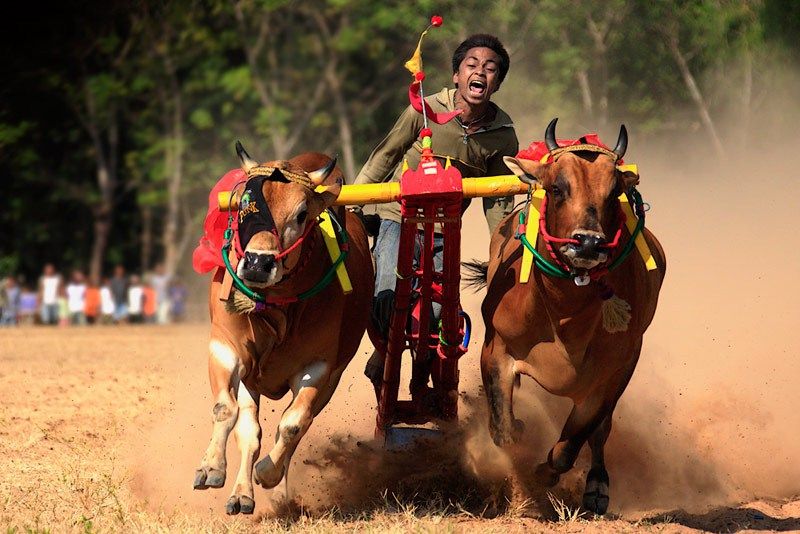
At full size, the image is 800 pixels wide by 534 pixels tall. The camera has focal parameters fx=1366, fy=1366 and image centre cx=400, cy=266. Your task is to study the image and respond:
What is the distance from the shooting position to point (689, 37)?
27.8 m

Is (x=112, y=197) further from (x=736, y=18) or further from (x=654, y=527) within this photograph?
(x=654, y=527)

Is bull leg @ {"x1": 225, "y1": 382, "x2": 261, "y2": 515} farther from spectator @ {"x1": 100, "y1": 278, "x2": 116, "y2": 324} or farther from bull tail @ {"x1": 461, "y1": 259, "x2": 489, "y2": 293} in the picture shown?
spectator @ {"x1": 100, "y1": 278, "x2": 116, "y2": 324}

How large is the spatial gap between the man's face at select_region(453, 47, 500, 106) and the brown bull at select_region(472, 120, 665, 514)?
30.5 inches

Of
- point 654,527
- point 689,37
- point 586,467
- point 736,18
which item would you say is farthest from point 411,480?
point 689,37

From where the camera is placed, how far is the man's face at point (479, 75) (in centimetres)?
812

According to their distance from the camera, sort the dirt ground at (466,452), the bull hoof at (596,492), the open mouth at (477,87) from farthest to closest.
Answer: the open mouth at (477,87) → the bull hoof at (596,492) → the dirt ground at (466,452)

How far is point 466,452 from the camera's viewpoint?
8414 mm

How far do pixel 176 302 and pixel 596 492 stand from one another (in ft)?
81.2

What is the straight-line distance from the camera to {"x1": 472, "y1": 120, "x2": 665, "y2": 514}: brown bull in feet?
22.2

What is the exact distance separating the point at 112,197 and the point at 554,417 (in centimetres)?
2782

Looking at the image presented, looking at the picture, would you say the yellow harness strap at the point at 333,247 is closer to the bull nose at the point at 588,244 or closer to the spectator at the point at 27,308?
the bull nose at the point at 588,244

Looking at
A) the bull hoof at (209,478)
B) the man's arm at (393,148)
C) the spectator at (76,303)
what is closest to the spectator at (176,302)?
the spectator at (76,303)

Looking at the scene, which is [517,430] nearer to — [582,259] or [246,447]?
[582,259]

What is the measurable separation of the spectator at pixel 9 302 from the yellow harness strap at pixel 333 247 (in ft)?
71.8
